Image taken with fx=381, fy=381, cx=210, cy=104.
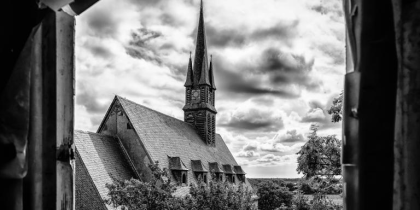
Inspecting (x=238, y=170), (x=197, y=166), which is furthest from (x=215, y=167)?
(x=238, y=170)

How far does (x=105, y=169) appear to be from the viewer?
16391 mm

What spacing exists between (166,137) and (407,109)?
2107 centimetres

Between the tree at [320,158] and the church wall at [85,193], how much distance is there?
8774 mm

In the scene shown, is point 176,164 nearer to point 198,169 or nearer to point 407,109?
point 198,169

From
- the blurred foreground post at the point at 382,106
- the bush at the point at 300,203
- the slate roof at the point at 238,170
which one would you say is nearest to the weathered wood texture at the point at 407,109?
the blurred foreground post at the point at 382,106

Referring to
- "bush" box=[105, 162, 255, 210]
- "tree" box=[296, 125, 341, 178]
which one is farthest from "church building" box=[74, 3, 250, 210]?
"tree" box=[296, 125, 341, 178]

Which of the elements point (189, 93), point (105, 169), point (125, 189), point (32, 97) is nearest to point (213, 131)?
point (189, 93)

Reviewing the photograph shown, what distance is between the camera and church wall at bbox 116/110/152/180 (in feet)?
59.3

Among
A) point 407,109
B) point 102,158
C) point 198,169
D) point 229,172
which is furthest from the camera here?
point 229,172

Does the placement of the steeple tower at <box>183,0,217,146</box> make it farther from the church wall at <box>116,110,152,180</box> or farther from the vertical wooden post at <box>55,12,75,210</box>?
the vertical wooden post at <box>55,12,75,210</box>

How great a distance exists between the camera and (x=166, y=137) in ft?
71.8

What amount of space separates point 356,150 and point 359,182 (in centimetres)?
10

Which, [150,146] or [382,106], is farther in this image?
[150,146]

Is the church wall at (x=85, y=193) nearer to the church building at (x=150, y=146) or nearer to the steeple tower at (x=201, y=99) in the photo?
the church building at (x=150, y=146)
